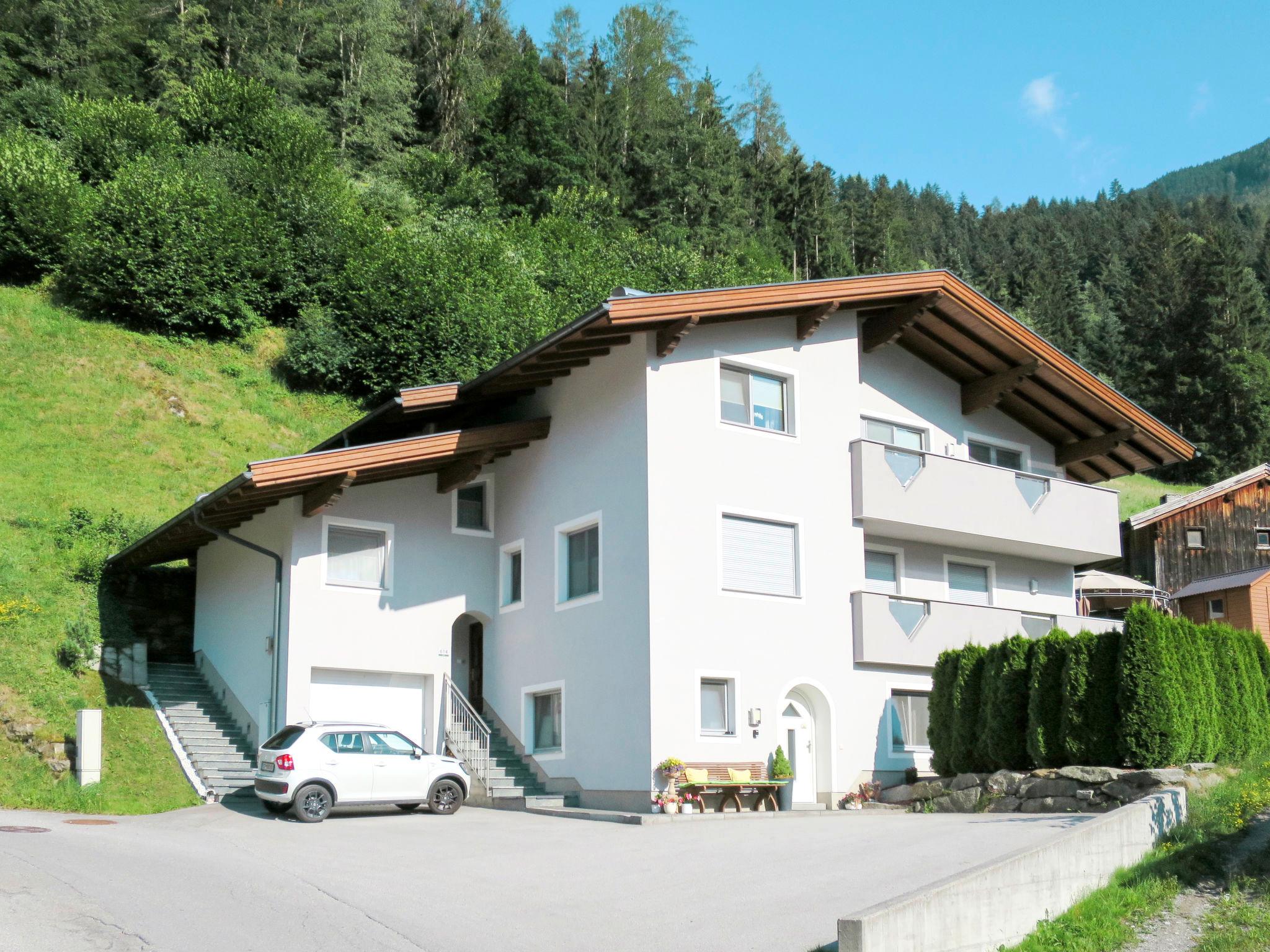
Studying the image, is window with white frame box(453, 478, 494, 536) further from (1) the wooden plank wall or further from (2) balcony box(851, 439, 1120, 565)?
(1) the wooden plank wall

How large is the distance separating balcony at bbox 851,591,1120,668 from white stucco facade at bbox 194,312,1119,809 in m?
0.04

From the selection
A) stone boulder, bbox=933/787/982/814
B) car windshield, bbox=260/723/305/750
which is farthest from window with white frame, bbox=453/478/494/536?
stone boulder, bbox=933/787/982/814

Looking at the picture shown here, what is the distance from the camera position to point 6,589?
23781 millimetres

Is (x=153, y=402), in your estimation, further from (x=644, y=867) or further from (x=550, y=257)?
(x=644, y=867)

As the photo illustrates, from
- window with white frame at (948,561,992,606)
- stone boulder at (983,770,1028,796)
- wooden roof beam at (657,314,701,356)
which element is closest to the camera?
stone boulder at (983,770,1028,796)

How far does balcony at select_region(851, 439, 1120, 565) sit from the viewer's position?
2162 cm

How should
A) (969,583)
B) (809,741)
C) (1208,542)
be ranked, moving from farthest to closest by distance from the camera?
(1208,542) → (969,583) → (809,741)

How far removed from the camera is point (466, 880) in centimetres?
1162

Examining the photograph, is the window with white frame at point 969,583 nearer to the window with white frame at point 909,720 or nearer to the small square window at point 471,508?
the window with white frame at point 909,720

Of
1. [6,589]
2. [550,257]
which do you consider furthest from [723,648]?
[550,257]

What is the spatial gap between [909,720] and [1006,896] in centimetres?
1283

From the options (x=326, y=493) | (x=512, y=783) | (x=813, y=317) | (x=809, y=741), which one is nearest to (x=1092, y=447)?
(x=813, y=317)

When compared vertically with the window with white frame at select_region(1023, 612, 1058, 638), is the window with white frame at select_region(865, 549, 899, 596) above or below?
above

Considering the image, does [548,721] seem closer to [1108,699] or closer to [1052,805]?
[1052,805]
